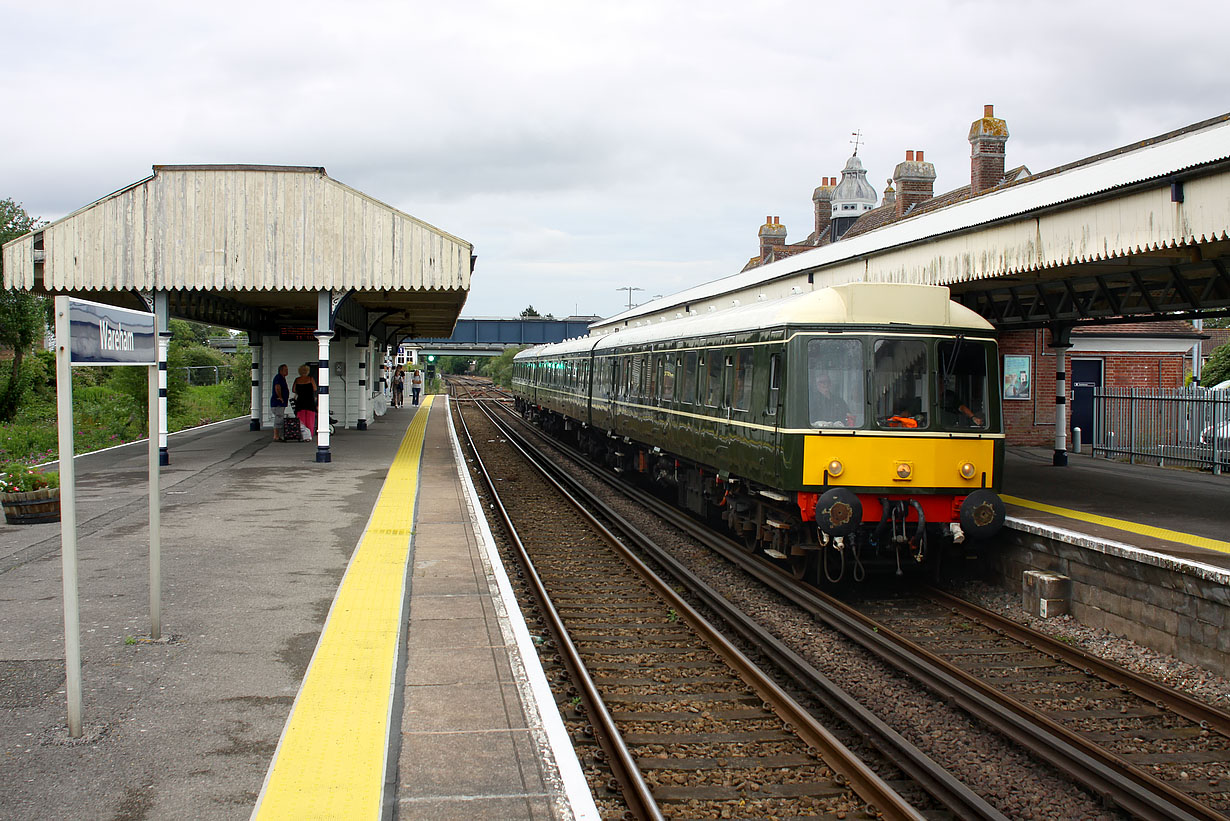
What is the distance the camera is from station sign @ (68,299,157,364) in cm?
457

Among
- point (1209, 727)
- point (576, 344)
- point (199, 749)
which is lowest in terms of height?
point (1209, 727)

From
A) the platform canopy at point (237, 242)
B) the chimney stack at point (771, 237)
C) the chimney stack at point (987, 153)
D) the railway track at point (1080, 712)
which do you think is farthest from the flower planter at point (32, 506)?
the chimney stack at point (771, 237)

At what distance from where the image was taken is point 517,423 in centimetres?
3681

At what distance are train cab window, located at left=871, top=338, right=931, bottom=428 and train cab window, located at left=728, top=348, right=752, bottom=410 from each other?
59.8 inches

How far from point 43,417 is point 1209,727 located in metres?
34.8

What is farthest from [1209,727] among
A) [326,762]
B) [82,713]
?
[82,713]

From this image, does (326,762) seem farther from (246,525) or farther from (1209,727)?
(246,525)

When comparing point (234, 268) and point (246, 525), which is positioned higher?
point (234, 268)

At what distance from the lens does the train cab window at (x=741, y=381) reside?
1012cm

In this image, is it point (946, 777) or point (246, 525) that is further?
point (246, 525)

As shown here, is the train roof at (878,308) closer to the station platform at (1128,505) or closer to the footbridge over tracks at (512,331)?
the station platform at (1128,505)

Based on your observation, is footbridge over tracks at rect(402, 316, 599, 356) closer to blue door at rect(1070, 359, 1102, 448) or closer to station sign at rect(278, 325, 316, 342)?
station sign at rect(278, 325, 316, 342)

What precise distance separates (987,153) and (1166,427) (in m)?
7.92

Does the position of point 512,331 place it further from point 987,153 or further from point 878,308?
point 878,308
